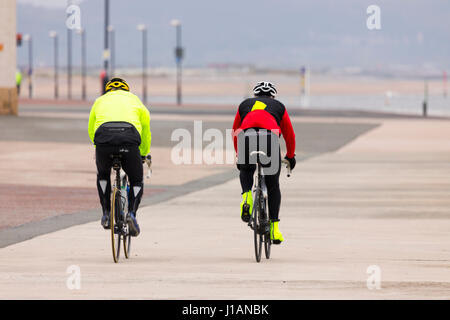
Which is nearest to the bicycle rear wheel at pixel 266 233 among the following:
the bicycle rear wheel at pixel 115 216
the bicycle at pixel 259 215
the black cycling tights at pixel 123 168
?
the bicycle at pixel 259 215

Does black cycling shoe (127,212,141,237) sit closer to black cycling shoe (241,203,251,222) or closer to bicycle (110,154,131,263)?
bicycle (110,154,131,263)

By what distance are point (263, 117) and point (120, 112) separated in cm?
140

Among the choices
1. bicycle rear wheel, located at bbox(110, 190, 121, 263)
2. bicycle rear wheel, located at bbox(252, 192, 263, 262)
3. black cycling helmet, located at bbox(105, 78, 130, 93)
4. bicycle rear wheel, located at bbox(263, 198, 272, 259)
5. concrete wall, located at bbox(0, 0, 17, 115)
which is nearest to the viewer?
bicycle rear wheel, located at bbox(110, 190, 121, 263)

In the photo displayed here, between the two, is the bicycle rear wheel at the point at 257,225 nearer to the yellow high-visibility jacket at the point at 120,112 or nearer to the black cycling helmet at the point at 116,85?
the yellow high-visibility jacket at the point at 120,112

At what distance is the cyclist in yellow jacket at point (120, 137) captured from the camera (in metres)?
12.2

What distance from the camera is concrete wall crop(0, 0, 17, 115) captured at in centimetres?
4875

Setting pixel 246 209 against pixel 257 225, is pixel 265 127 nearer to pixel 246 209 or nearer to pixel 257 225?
pixel 246 209

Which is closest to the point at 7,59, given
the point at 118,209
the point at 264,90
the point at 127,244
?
the point at 127,244

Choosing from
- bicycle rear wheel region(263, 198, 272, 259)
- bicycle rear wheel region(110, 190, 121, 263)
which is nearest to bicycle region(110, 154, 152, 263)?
bicycle rear wheel region(110, 190, 121, 263)

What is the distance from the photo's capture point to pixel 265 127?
483 inches

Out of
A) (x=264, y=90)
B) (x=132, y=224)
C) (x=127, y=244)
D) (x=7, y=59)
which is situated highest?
(x=264, y=90)

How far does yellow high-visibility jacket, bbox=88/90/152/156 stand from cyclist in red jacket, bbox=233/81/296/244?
0.92m

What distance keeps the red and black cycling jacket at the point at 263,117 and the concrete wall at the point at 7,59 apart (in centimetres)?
3726
